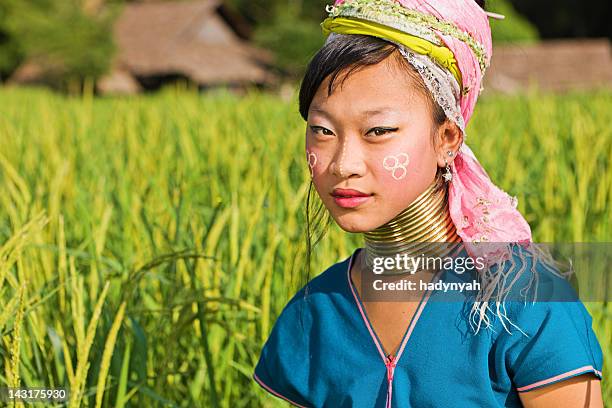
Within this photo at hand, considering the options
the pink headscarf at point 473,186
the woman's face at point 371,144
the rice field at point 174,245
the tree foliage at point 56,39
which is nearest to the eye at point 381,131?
the woman's face at point 371,144

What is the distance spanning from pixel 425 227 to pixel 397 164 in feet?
0.32

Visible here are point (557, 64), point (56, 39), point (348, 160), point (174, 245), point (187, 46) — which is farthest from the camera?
point (187, 46)

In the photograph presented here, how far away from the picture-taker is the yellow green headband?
0.85 metres

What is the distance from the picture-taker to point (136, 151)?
280 cm

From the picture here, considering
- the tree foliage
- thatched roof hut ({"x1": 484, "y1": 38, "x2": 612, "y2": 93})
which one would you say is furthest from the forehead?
the tree foliage

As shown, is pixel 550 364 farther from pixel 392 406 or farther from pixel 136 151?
pixel 136 151

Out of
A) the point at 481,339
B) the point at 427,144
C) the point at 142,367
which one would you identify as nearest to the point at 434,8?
the point at 427,144

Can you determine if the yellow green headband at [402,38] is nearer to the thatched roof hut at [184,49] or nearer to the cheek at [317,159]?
the cheek at [317,159]

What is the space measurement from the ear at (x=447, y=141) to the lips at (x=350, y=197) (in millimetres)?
106

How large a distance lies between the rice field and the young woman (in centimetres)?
32

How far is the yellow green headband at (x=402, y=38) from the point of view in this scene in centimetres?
85

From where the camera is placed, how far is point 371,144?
0.84 metres

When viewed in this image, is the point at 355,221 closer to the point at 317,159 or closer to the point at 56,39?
the point at 317,159

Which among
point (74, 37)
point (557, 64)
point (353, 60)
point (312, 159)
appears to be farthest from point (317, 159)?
point (557, 64)
